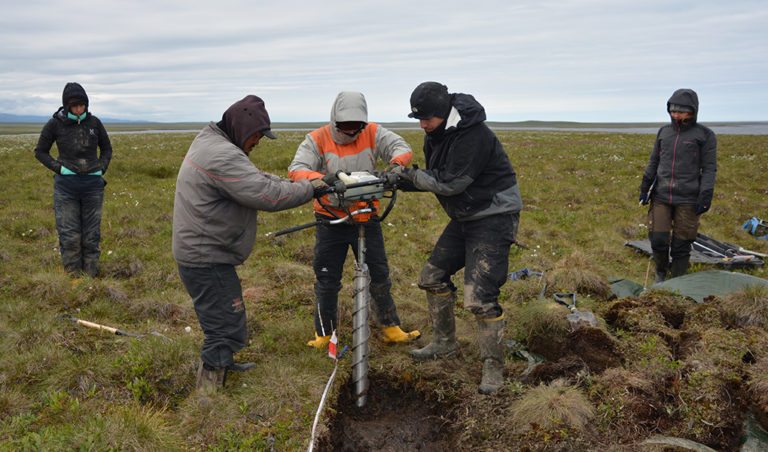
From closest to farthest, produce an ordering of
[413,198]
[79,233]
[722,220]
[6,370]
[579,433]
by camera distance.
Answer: [579,433], [6,370], [79,233], [722,220], [413,198]

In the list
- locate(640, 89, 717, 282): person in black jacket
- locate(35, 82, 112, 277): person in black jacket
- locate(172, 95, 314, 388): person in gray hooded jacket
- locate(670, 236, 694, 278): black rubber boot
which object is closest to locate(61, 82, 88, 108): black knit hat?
locate(35, 82, 112, 277): person in black jacket

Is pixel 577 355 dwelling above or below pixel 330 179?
below

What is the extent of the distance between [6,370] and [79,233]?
3.34 meters

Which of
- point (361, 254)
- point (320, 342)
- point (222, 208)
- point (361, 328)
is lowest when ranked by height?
point (320, 342)

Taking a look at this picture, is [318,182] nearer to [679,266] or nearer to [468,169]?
[468,169]

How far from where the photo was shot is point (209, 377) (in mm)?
4250

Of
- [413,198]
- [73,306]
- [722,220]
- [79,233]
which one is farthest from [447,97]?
[722,220]

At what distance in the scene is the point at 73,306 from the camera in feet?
20.8

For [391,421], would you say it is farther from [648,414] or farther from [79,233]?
[79,233]

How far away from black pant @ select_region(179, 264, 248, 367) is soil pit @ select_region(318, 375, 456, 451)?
3.83ft

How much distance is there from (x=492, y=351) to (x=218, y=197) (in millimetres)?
2849

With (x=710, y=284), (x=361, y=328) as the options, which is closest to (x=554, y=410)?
(x=361, y=328)

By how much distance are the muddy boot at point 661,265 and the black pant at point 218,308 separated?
6.43 m

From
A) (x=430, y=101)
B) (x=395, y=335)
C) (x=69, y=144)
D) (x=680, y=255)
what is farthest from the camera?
(x=680, y=255)
